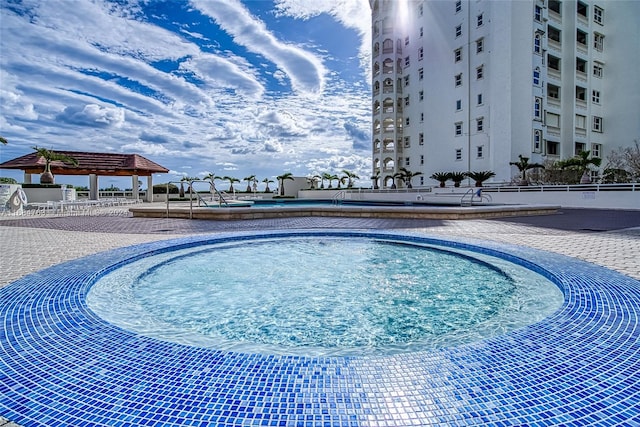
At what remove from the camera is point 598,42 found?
1110 inches

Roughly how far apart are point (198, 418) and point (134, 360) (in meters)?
0.90

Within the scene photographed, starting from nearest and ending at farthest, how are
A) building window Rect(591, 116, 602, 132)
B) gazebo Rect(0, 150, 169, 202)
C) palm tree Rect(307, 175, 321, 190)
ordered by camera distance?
1. gazebo Rect(0, 150, 169, 202)
2. building window Rect(591, 116, 602, 132)
3. palm tree Rect(307, 175, 321, 190)

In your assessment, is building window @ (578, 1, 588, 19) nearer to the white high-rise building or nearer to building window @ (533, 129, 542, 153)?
the white high-rise building

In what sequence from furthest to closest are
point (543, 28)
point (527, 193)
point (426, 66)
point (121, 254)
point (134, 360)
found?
point (426, 66)
point (543, 28)
point (527, 193)
point (121, 254)
point (134, 360)

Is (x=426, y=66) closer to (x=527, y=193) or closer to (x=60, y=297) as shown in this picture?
(x=527, y=193)

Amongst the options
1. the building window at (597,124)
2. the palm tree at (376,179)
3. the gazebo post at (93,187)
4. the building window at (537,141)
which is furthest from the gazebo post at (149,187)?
the building window at (597,124)

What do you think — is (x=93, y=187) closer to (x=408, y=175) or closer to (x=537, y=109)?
(x=408, y=175)

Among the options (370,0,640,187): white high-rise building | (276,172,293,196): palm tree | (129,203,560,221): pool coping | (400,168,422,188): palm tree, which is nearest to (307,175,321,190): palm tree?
(276,172,293,196): palm tree

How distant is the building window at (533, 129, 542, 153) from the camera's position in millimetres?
24500

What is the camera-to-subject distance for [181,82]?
20.9 m

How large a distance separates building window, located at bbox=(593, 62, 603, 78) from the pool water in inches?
1271

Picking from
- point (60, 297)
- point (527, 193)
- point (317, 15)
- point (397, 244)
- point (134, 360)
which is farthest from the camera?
point (527, 193)

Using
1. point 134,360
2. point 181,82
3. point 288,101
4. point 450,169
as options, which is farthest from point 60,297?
point 450,169

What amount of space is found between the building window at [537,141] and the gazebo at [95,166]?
90.1 feet
